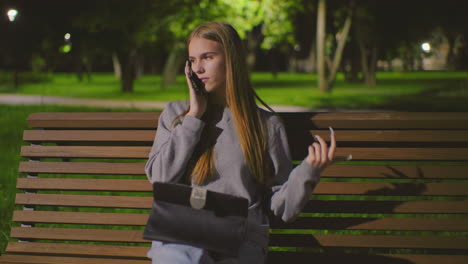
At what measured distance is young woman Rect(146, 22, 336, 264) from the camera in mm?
2828

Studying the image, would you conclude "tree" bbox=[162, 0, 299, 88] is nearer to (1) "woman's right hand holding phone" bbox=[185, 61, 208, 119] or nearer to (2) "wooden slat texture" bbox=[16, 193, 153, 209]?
(2) "wooden slat texture" bbox=[16, 193, 153, 209]

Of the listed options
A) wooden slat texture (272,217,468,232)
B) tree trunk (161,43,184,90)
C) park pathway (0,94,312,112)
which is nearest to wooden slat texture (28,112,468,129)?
wooden slat texture (272,217,468,232)

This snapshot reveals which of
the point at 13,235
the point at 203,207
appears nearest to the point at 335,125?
the point at 203,207

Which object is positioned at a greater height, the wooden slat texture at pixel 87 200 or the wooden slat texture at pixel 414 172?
the wooden slat texture at pixel 414 172

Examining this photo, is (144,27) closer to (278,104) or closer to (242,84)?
(278,104)

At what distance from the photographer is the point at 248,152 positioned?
113 inches

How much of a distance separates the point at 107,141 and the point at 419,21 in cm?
2512

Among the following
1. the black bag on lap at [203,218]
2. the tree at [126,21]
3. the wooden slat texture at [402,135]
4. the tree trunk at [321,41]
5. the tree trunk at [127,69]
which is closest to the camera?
the black bag on lap at [203,218]

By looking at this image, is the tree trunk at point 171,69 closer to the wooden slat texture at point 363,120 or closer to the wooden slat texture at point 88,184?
the wooden slat texture at point 88,184

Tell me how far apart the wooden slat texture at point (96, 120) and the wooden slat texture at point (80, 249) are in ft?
2.20

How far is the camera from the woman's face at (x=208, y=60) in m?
2.92

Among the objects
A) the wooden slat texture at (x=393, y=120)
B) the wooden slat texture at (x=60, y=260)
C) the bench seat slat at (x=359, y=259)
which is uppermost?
the wooden slat texture at (x=393, y=120)

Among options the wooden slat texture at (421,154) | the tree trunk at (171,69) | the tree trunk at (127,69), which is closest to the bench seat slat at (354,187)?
the wooden slat texture at (421,154)

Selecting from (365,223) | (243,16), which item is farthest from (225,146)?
(243,16)
